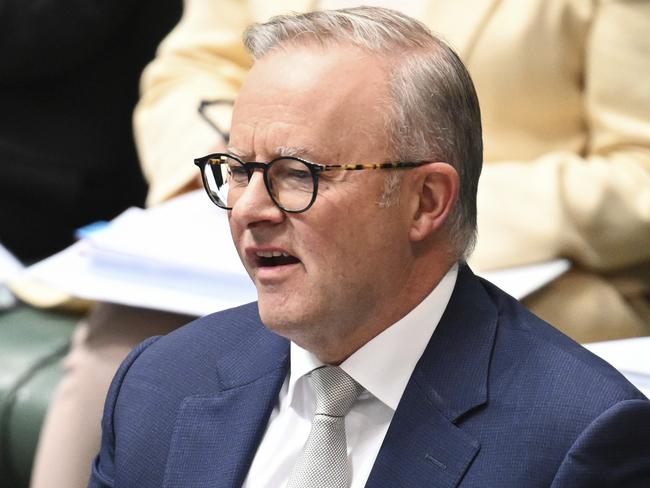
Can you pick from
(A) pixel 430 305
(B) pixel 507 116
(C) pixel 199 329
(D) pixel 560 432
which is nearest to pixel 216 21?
(B) pixel 507 116

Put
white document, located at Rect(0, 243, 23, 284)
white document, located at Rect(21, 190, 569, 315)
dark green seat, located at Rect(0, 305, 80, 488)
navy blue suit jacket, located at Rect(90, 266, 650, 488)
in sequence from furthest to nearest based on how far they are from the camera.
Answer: white document, located at Rect(0, 243, 23, 284) → dark green seat, located at Rect(0, 305, 80, 488) → white document, located at Rect(21, 190, 569, 315) → navy blue suit jacket, located at Rect(90, 266, 650, 488)

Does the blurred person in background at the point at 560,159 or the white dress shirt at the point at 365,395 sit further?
the blurred person in background at the point at 560,159

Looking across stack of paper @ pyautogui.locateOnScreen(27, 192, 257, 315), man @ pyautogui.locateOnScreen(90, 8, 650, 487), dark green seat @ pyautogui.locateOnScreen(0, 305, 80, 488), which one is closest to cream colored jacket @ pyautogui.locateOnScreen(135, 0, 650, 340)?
stack of paper @ pyautogui.locateOnScreen(27, 192, 257, 315)

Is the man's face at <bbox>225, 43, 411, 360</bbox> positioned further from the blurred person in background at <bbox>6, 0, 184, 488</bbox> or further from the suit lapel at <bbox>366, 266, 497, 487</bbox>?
the blurred person in background at <bbox>6, 0, 184, 488</bbox>

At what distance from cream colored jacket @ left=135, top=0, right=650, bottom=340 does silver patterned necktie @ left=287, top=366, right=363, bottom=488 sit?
491 mm

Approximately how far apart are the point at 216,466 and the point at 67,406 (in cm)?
54

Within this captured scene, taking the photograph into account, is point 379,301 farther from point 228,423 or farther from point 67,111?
point 67,111

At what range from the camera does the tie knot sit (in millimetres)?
1151

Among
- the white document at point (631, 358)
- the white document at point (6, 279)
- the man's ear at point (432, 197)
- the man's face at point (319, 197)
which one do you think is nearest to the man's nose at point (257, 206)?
the man's face at point (319, 197)

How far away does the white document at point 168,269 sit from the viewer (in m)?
1.58

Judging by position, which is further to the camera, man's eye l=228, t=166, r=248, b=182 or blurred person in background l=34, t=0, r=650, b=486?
blurred person in background l=34, t=0, r=650, b=486

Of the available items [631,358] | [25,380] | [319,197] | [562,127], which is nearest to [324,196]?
[319,197]

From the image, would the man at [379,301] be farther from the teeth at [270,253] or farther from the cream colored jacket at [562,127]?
the cream colored jacket at [562,127]

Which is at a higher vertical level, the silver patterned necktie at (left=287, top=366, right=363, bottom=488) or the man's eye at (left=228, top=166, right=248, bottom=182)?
the man's eye at (left=228, top=166, right=248, bottom=182)
